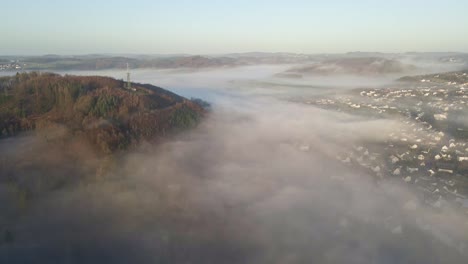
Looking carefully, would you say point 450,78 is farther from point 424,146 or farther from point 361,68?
point 361,68

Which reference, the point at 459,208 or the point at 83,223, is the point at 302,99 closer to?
the point at 459,208

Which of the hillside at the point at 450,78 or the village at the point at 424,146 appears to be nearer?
the village at the point at 424,146

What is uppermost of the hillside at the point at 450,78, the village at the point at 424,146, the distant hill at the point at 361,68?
the distant hill at the point at 361,68

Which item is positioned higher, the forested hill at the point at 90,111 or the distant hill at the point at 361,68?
the distant hill at the point at 361,68

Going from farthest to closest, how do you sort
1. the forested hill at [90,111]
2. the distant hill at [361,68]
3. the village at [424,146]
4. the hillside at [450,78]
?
the distant hill at [361,68] → the hillside at [450,78] → the forested hill at [90,111] → the village at [424,146]

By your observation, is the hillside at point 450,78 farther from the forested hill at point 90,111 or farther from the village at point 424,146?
the forested hill at point 90,111

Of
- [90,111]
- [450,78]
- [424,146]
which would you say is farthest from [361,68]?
[90,111]

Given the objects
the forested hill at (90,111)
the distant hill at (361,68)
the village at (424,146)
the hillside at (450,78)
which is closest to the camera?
the village at (424,146)

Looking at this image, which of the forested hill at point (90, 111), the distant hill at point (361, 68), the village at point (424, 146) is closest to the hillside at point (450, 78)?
the village at point (424, 146)

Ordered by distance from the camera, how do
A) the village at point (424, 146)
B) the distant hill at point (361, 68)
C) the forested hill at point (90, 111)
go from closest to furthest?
the village at point (424, 146), the forested hill at point (90, 111), the distant hill at point (361, 68)
